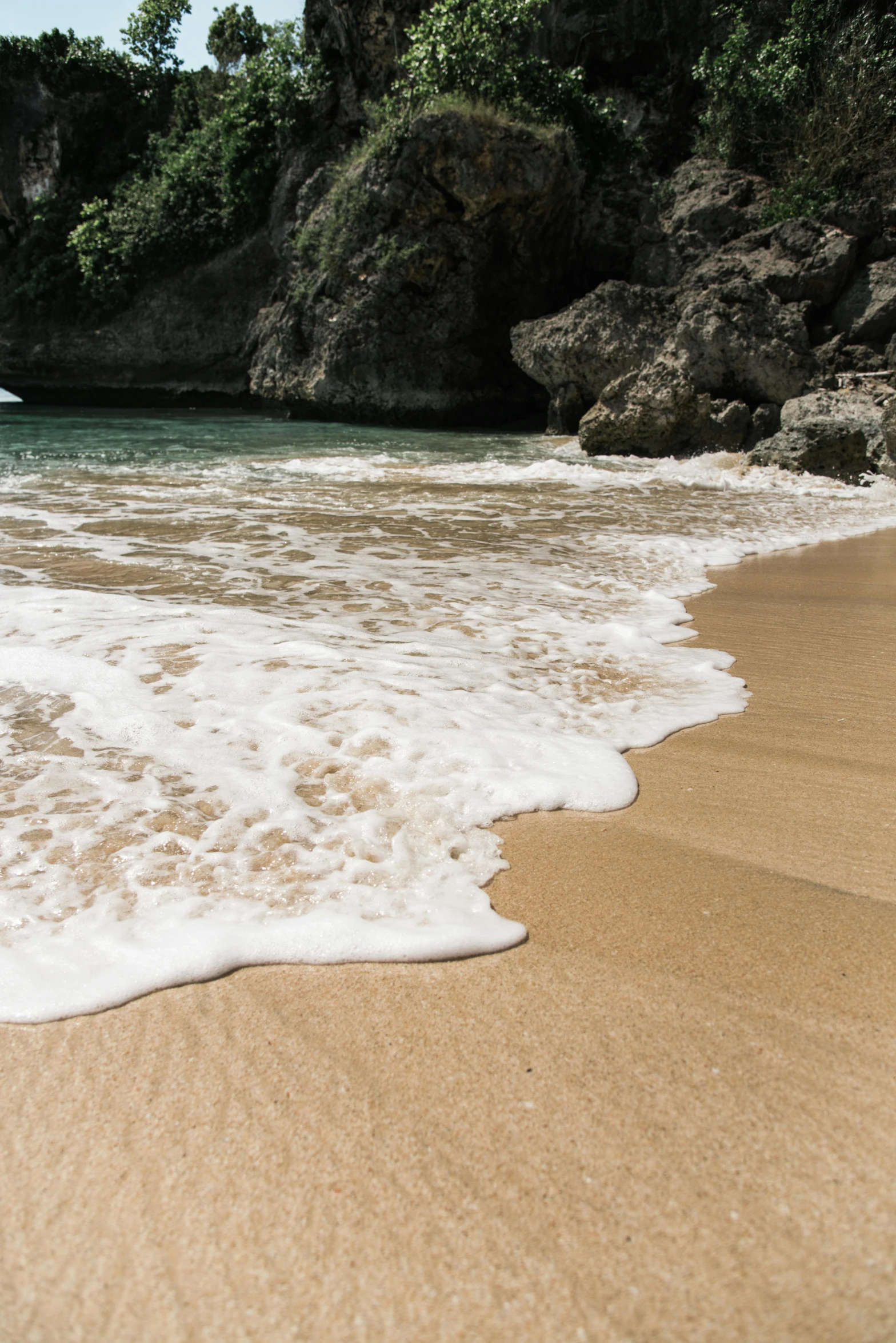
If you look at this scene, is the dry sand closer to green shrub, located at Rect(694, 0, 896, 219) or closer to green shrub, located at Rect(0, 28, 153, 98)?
green shrub, located at Rect(694, 0, 896, 219)

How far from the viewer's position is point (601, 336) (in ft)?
34.7

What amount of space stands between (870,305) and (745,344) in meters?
1.91

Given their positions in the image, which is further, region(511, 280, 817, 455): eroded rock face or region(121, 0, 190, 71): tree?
region(121, 0, 190, 71): tree

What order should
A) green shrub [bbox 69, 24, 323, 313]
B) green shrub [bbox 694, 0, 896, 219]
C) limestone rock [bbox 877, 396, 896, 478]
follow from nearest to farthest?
limestone rock [bbox 877, 396, 896, 478]
green shrub [bbox 694, 0, 896, 219]
green shrub [bbox 69, 24, 323, 313]

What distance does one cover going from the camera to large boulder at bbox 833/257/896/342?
989 cm

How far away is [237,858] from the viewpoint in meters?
1.47

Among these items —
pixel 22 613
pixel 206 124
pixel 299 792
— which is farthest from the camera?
pixel 206 124

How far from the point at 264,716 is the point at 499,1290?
145 cm

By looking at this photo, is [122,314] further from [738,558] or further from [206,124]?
[738,558]

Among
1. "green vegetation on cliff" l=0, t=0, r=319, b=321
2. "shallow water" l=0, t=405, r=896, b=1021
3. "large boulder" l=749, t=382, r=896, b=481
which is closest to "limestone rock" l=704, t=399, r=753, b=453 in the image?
"large boulder" l=749, t=382, r=896, b=481

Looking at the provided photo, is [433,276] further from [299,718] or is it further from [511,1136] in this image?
[511,1136]

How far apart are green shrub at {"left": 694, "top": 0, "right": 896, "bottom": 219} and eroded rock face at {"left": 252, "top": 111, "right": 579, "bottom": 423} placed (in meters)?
2.78

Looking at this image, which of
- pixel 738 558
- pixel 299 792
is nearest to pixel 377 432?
pixel 738 558

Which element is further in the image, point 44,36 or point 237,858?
point 44,36
